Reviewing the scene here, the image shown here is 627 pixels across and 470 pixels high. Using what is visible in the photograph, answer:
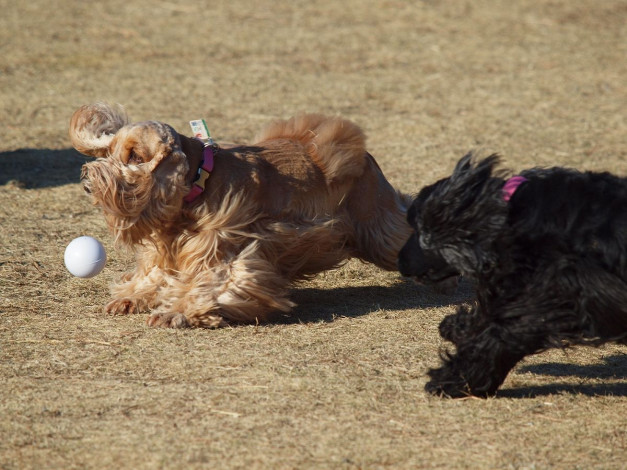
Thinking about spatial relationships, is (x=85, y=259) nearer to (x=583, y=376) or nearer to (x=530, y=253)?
(x=530, y=253)

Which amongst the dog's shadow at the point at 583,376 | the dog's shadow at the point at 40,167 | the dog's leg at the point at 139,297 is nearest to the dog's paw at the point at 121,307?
the dog's leg at the point at 139,297

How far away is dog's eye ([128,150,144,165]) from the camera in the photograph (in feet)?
16.6

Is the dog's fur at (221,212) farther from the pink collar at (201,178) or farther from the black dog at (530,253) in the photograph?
the black dog at (530,253)

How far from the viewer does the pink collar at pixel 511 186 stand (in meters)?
4.05

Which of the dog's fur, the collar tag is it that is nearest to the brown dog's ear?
the dog's fur

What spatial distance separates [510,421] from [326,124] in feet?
8.17

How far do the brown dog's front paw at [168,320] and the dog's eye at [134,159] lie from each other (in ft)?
2.89

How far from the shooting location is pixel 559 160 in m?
8.95

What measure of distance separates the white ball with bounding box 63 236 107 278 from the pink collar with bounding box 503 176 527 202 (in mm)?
2657

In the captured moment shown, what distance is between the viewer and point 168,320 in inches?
206

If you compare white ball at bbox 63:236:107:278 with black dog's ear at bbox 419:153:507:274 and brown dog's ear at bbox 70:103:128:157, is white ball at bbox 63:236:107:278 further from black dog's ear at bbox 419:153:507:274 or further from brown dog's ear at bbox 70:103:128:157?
black dog's ear at bbox 419:153:507:274

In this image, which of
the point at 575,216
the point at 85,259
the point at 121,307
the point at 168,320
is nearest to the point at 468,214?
the point at 575,216

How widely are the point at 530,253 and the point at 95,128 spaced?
8.58 ft

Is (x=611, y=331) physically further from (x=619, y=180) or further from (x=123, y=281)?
(x=123, y=281)
